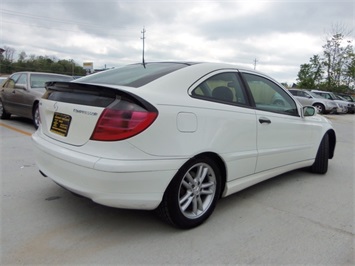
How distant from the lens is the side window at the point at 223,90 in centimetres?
286

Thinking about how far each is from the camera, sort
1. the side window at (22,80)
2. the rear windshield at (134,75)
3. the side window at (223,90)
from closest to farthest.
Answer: the rear windshield at (134,75), the side window at (223,90), the side window at (22,80)

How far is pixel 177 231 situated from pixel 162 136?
888 mm

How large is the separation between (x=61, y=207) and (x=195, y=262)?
153 cm

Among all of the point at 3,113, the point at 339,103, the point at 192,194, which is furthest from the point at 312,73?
the point at 192,194

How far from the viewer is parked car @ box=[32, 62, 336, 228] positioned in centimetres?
231

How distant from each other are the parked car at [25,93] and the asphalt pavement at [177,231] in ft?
12.5

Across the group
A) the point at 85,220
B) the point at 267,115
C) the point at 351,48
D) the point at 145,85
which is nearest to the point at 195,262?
the point at 85,220

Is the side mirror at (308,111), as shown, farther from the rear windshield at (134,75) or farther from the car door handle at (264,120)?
the rear windshield at (134,75)

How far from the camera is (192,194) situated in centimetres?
275

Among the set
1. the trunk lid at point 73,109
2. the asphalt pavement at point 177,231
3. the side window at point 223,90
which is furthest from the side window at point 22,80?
the side window at point 223,90

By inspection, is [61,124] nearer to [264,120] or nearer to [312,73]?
[264,120]

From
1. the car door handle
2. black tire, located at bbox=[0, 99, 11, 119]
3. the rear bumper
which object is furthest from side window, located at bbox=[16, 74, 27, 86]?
the car door handle

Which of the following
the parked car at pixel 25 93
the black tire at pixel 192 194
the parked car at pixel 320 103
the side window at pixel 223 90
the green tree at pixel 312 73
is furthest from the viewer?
the green tree at pixel 312 73

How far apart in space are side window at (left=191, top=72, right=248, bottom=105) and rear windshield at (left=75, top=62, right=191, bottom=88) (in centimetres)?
32
